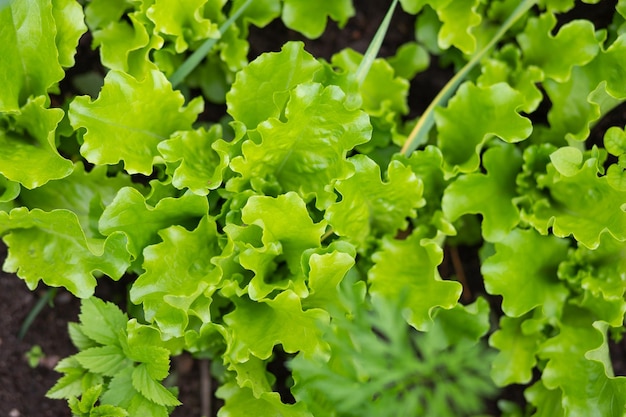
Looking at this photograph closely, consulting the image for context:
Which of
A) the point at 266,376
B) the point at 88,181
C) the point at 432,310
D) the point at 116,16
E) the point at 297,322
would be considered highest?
the point at 116,16

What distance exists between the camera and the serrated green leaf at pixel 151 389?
213 cm

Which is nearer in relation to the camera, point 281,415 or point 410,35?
point 281,415

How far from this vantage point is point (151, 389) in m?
2.15

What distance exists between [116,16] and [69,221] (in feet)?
2.84

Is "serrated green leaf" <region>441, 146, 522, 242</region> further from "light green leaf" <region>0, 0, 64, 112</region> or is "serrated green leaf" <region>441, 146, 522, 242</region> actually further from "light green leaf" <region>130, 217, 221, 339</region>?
"light green leaf" <region>0, 0, 64, 112</region>

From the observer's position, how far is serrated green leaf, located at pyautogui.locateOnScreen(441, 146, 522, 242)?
2434 millimetres

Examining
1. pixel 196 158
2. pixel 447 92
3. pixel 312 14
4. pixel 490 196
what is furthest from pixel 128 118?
pixel 490 196

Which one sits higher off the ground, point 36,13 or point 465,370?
point 36,13

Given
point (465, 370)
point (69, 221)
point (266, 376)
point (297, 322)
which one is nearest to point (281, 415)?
point (266, 376)

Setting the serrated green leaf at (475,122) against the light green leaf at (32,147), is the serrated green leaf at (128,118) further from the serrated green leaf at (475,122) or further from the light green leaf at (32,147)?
the serrated green leaf at (475,122)

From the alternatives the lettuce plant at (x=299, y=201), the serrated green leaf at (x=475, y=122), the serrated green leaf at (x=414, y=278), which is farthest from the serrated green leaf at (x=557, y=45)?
the serrated green leaf at (x=414, y=278)

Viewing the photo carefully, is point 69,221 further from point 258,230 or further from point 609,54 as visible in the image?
point 609,54

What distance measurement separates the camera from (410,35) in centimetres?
300

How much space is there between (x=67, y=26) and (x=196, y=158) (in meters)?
0.60
